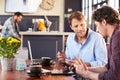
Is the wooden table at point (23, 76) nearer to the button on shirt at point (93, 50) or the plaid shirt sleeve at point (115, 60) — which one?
the plaid shirt sleeve at point (115, 60)

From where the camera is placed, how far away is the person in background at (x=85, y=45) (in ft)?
8.98

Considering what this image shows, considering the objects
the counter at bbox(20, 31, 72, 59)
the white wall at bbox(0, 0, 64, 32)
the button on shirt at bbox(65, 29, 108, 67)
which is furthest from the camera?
the white wall at bbox(0, 0, 64, 32)

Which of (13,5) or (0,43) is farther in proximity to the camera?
(13,5)

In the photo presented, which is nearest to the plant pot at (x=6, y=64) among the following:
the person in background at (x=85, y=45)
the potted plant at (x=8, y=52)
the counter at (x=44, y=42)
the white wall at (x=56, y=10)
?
the potted plant at (x=8, y=52)

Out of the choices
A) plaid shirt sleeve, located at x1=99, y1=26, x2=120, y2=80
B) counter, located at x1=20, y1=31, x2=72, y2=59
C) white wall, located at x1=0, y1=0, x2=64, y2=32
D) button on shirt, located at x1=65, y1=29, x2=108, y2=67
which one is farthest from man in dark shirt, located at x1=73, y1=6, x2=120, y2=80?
white wall, located at x1=0, y1=0, x2=64, y2=32

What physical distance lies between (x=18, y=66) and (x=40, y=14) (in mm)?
7114

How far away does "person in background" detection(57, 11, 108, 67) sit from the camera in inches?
108

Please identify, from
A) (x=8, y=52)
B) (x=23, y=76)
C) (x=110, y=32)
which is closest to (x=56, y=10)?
(x=8, y=52)

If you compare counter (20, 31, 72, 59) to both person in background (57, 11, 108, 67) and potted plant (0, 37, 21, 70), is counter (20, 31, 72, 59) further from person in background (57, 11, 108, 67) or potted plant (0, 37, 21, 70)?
potted plant (0, 37, 21, 70)

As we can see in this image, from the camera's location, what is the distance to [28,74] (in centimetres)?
223

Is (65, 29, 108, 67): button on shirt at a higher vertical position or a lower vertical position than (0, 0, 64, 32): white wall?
lower

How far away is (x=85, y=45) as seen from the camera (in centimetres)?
287

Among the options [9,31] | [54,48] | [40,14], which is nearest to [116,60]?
[54,48]

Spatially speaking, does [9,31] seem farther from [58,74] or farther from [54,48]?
[58,74]
